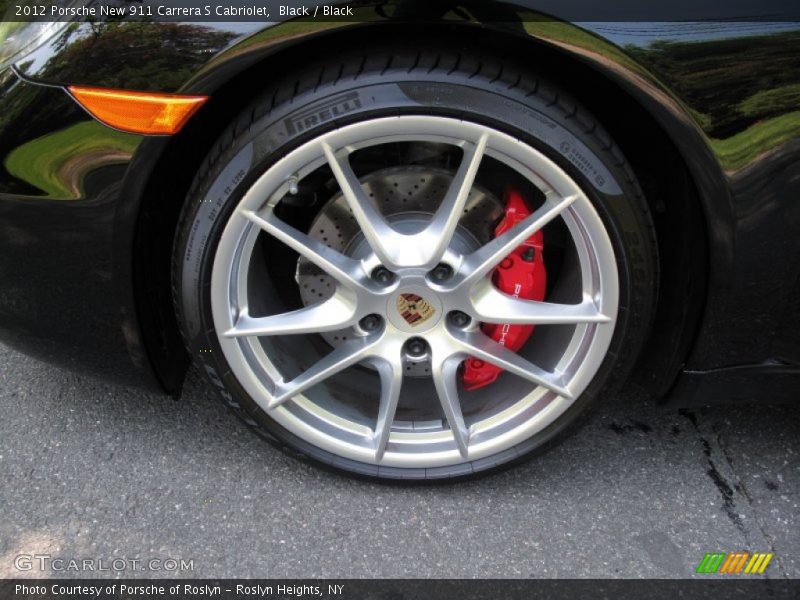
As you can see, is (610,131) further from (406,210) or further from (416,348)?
(416,348)

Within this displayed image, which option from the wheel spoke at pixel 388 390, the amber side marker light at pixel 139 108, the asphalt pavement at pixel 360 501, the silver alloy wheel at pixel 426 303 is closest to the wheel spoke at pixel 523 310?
the silver alloy wheel at pixel 426 303

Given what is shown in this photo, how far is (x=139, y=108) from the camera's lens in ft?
4.90

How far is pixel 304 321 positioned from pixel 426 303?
0.29 m

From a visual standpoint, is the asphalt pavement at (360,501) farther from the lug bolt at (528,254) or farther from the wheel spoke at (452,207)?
the wheel spoke at (452,207)

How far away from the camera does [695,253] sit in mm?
1651

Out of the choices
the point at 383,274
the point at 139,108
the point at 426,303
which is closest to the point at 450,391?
the point at 426,303

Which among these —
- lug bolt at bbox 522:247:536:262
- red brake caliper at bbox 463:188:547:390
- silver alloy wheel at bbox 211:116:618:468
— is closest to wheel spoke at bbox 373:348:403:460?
silver alloy wheel at bbox 211:116:618:468

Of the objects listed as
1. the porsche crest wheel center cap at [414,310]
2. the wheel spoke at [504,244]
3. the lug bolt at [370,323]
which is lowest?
the lug bolt at [370,323]

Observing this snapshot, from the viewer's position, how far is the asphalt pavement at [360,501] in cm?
179

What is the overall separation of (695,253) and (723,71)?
0.40 metres

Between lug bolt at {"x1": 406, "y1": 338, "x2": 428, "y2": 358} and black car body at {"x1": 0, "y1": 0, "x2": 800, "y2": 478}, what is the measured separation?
0.56 m

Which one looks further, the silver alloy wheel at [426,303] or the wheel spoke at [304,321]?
the wheel spoke at [304,321]

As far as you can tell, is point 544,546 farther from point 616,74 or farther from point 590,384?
point 616,74

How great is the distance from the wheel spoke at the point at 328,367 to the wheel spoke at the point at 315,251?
18 cm
